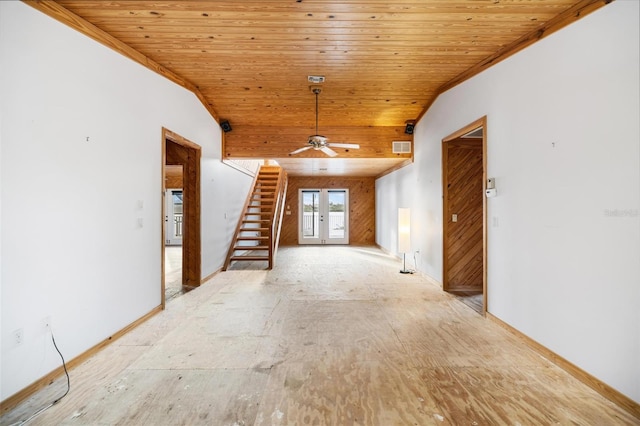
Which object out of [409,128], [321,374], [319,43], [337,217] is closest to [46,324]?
[321,374]

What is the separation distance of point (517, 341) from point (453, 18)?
3.28 m

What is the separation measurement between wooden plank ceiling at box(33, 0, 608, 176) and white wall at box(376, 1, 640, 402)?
35 centimetres

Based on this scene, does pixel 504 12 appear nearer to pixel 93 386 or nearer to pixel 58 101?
pixel 58 101

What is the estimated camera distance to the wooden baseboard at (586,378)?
1.93m

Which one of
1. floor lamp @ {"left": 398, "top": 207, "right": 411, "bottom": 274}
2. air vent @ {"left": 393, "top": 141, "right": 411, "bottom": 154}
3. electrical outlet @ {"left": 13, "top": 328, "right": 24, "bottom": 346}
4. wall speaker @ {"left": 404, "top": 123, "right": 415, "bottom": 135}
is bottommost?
electrical outlet @ {"left": 13, "top": 328, "right": 24, "bottom": 346}

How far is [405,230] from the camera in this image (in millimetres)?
5910

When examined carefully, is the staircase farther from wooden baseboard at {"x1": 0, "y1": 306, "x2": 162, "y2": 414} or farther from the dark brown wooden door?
the dark brown wooden door

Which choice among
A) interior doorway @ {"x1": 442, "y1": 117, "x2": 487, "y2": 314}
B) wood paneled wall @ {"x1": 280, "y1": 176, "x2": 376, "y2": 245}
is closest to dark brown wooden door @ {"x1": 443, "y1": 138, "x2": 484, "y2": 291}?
interior doorway @ {"x1": 442, "y1": 117, "x2": 487, "y2": 314}

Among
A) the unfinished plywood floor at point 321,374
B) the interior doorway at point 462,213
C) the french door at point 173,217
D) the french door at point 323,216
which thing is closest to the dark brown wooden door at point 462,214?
the interior doorway at point 462,213

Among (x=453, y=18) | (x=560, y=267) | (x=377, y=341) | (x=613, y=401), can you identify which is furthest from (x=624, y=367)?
(x=453, y=18)

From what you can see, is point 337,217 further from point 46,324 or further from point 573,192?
point 46,324

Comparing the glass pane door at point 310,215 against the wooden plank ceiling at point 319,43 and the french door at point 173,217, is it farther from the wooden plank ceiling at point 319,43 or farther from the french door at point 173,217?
the wooden plank ceiling at point 319,43

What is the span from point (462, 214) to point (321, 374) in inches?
138

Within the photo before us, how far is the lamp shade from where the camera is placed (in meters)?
5.88
